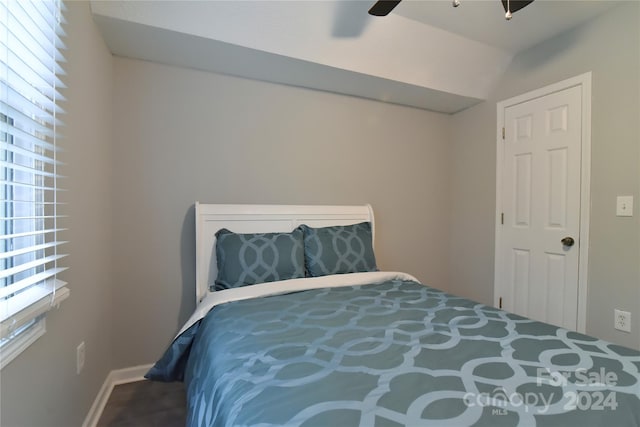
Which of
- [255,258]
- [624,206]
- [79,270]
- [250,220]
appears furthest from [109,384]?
[624,206]

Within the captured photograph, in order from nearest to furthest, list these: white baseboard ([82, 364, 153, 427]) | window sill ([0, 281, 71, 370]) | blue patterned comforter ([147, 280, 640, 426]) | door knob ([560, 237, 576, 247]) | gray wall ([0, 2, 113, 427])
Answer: blue patterned comforter ([147, 280, 640, 426]), window sill ([0, 281, 71, 370]), gray wall ([0, 2, 113, 427]), white baseboard ([82, 364, 153, 427]), door knob ([560, 237, 576, 247])

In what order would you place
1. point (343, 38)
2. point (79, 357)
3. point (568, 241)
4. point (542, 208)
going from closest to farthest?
point (79, 357) < point (343, 38) < point (568, 241) < point (542, 208)

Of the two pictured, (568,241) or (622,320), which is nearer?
(622,320)

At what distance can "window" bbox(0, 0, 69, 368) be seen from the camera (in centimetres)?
89

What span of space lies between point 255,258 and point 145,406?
106 centimetres

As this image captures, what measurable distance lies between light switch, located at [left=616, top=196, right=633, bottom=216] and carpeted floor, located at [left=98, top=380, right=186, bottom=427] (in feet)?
9.61

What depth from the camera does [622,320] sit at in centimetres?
192

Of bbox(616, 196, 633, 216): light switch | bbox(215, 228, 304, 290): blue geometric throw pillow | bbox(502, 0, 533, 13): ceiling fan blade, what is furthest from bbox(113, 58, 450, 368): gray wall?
bbox(616, 196, 633, 216): light switch

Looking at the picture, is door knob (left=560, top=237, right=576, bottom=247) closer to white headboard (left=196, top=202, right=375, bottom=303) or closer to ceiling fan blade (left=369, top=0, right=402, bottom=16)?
white headboard (left=196, top=202, right=375, bottom=303)

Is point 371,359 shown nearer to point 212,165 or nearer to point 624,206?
point 212,165

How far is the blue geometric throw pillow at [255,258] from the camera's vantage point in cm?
192

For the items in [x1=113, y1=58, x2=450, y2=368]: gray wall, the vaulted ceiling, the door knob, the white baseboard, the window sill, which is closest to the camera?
the window sill

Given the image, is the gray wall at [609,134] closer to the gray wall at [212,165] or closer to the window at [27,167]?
the gray wall at [212,165]

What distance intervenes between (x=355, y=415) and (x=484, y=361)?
52 cm
